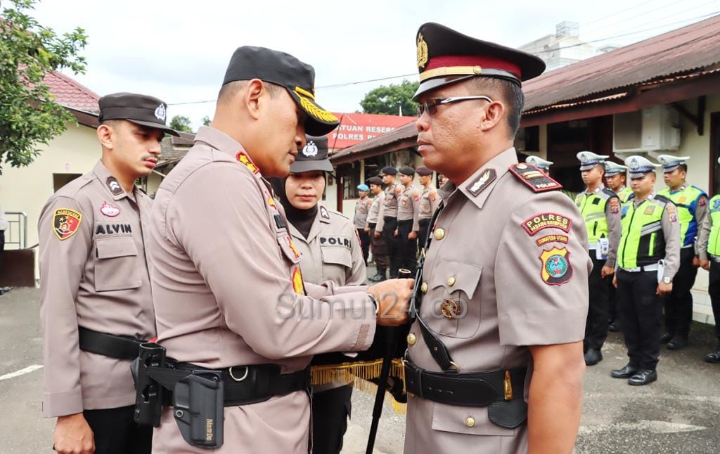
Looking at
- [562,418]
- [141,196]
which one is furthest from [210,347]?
[141,196]

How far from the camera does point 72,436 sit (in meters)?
2.14

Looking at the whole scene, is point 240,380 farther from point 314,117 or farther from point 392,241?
point 392,241

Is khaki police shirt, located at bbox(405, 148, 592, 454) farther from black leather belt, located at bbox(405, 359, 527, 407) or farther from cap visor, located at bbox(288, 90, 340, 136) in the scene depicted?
cap visor, located at bbox(288, 90, 340, 136)

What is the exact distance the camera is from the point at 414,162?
14578mm

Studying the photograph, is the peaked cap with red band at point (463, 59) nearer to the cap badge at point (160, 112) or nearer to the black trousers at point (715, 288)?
the cap badge at point (160, 112)

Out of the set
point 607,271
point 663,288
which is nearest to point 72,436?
point 663,288

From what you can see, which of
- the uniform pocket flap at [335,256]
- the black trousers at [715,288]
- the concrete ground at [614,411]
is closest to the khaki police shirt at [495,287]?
the uniform pocket flap at [335,256]

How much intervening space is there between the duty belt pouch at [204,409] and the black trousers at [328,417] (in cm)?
104

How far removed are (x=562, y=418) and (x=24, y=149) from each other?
917 cm

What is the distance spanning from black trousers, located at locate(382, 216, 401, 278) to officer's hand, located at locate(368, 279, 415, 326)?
31.6 feet

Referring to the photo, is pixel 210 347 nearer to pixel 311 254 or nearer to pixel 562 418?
pixel 562 418

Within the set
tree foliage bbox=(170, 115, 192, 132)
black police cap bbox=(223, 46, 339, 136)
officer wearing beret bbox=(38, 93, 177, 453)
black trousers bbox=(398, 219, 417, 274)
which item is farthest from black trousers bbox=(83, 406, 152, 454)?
tree foliage bbox=(170, 115, 192, 132)

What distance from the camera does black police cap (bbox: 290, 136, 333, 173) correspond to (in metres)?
2.83

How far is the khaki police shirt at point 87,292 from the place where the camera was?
7.10ft
